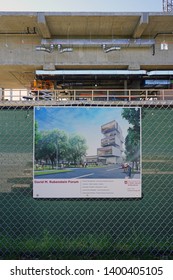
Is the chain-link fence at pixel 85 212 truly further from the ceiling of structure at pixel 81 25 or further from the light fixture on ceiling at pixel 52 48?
the light fixture on ceiling at pixel 52 48

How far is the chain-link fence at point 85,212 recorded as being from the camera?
21.9 ft

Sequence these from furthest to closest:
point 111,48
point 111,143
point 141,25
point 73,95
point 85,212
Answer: point 111,48, point 141,25, point 73,95, point 111,143, point 85,212

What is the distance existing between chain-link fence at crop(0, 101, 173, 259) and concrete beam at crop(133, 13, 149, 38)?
13.2 m

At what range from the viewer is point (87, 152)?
7391 millimetres

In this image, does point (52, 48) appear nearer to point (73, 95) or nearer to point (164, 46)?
point (164, 46)

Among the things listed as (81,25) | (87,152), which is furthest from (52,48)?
(87,152)

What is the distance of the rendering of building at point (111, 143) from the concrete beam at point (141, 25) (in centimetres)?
1363

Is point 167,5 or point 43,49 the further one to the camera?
point 167,5

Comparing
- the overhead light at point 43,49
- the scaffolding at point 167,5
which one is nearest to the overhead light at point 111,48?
the overhead light at point 43,49

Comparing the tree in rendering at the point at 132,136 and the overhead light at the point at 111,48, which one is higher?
the overhead light at the point at 111,48

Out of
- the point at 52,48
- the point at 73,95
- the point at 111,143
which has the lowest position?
the point at 111,143

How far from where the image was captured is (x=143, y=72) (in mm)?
22125

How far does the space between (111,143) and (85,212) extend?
1.64 meters

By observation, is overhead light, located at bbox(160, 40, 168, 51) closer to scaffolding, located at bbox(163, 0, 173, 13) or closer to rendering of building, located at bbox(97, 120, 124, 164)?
scaffolding, located at bbox(163, 0, 173, 13)
